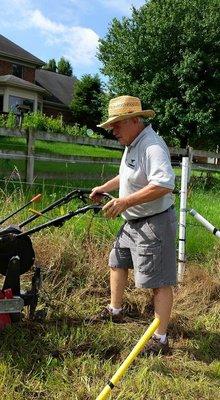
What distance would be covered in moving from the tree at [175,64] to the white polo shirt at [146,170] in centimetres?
2076

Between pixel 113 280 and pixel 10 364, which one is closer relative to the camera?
pixel 10 364

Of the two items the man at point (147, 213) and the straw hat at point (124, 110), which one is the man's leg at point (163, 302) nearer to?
the man at point (147, 213)

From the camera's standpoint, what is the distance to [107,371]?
330 centimetres

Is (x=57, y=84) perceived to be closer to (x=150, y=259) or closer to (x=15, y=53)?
(x=15, y=53)

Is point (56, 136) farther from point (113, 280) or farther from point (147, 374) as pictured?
point (147, 374)

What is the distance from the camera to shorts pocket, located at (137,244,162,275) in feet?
11.4

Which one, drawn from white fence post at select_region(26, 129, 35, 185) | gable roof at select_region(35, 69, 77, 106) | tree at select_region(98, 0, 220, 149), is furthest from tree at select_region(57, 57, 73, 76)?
white fence post at select_region(26, 129, 35, 185)

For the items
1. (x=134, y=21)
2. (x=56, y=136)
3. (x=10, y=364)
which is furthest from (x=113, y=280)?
(x=134, y=21)

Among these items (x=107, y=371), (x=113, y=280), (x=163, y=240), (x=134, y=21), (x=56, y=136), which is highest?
(x=134, y=21)

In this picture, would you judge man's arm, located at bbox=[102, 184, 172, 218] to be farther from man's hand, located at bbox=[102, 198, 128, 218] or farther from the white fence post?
the white fence post

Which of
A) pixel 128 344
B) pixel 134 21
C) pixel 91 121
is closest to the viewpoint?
pixel 128 344

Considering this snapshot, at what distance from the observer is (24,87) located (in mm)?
33969

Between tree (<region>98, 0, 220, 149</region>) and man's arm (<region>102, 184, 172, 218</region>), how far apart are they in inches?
829

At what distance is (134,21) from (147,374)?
82.5 ft
